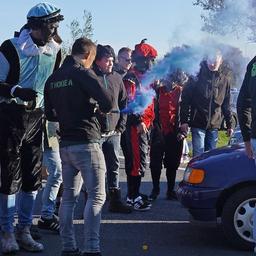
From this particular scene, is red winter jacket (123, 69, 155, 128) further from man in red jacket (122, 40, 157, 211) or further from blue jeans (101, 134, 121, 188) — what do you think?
blue jeans (101, 134, 121, 188)

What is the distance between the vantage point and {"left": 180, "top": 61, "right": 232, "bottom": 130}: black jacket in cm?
824

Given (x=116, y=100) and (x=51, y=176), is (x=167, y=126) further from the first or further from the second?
(x=51, y=176)

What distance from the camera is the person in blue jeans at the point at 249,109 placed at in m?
5.04

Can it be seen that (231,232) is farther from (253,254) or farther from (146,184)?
(146,184)

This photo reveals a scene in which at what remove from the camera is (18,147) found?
5648mm

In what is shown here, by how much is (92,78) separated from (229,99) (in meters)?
3.94

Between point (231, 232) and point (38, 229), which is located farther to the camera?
point (38, 229)

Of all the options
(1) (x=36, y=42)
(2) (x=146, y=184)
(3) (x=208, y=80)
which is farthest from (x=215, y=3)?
(1) (x=36, y=42)

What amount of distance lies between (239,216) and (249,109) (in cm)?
117

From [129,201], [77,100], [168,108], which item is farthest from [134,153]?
[77,100]

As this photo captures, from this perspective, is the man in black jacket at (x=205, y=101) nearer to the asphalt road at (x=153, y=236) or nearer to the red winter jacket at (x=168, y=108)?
the red winter jacket at (x=168, y=108)

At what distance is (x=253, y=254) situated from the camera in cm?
569

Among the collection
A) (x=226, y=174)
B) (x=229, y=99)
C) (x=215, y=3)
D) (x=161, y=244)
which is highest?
(x=215, y=3)

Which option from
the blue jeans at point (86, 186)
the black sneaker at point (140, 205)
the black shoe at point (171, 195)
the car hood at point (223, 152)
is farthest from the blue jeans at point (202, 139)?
the blue jeans at point (86, 186)
